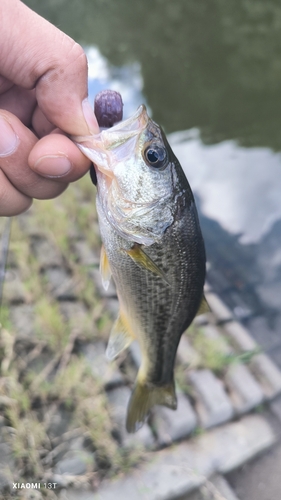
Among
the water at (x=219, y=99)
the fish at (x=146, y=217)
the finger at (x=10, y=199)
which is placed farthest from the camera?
the water at (x=219, y=99)

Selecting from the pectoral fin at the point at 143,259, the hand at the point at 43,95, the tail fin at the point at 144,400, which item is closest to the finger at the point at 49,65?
the hand at the point at 43,95

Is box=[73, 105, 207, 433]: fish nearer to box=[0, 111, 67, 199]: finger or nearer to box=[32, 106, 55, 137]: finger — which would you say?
box=[0, 111, 67, 199]: finger

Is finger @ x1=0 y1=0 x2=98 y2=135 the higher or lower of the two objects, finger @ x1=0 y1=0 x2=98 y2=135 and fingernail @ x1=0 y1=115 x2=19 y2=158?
the higher

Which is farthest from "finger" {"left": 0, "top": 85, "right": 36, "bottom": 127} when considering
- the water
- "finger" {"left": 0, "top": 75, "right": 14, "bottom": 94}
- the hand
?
the water

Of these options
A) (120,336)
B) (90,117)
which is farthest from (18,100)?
(120,336)

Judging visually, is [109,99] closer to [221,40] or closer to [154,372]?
[154,372]

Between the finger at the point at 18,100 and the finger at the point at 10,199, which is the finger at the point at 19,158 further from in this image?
the finger at the point at 18,100
